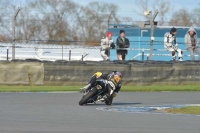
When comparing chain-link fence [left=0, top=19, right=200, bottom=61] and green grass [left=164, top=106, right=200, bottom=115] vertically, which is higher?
chain-link fence [left=0, top=19, right=200, bottom=61]

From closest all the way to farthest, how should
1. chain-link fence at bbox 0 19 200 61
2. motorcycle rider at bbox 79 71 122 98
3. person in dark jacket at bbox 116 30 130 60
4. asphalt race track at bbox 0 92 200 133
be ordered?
asphalt race track at bbox 0 92 200 133
motorcycle rider at bbox 79 71 122 98
person in dark jacket at bbox 116 30 130 60
chain-link fence at bbox 0 19 200 61

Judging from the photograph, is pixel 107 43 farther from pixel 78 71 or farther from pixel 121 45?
pixel 78 71

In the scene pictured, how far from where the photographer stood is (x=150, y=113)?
45.9 ft

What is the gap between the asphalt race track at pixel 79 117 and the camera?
10570 mm

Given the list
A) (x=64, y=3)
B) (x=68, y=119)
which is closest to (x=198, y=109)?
(x=68, y=119)

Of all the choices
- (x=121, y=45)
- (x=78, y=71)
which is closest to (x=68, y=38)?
(x=121, y=45)

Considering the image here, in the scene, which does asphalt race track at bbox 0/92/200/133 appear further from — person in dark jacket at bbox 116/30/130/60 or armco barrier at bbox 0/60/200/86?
person in dark jacket at bbox 116/30/130/60

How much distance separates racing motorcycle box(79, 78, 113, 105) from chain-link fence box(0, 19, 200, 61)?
323 inches

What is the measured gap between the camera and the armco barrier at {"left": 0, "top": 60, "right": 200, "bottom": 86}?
22375mm

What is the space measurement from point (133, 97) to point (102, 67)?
414cm

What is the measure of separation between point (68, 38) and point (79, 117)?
40.2 meters

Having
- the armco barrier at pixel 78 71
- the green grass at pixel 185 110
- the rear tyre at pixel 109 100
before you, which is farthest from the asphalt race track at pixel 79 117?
the armco barrier at pixel 78 71

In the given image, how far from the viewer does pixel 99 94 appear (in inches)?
630

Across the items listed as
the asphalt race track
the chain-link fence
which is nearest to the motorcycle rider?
the asphalt race track
